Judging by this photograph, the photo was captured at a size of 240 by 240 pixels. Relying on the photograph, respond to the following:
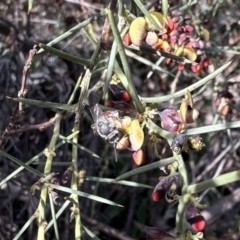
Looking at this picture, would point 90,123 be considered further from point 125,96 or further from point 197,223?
point 197,223

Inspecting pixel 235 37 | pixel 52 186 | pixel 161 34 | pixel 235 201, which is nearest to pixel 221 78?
pixel 235 37

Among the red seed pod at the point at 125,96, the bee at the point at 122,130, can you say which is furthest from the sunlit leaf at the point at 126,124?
the red seed pod at the point at 125,96

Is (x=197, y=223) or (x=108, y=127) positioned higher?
(x=108, y=127)

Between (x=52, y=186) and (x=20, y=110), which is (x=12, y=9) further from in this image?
(x=52, y=186)

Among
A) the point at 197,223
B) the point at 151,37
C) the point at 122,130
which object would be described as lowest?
the point at 197,223

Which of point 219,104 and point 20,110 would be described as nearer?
point 20,110

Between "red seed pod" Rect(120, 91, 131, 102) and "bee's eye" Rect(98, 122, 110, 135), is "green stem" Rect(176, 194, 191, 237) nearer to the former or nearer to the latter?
"bee's eye" Rect(98, 122, 110, 135)

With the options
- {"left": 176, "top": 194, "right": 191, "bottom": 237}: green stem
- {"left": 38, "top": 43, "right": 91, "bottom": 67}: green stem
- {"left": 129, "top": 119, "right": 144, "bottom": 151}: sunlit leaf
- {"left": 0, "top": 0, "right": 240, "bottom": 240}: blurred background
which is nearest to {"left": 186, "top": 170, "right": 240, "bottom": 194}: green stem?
{"left": 176, "top": 194, "right": 191, "bottom": 237}: green stem

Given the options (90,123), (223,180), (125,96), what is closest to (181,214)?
(223,180)

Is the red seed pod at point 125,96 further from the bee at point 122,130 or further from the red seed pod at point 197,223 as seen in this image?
the red seed pod at point 197,223

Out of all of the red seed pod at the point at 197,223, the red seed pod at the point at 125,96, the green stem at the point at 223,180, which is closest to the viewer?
the green stem at the point at 223,180

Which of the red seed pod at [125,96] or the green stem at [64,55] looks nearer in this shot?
the green stem at [64,55]
